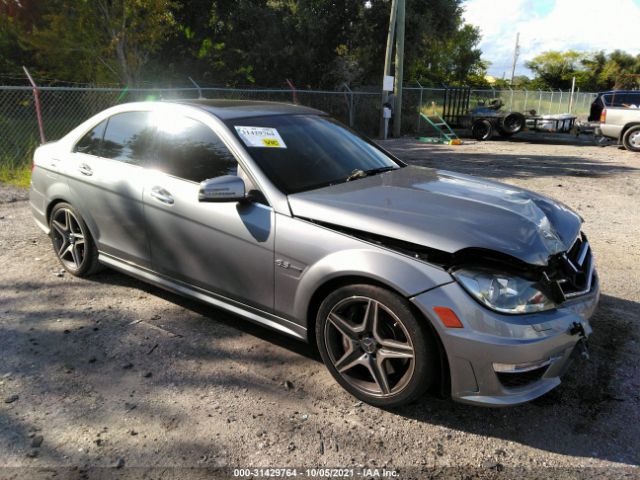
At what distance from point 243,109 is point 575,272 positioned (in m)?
2.50

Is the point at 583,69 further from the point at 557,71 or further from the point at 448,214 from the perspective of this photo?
the point at 448,214

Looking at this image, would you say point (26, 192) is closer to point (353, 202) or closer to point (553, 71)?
point (353, 202)

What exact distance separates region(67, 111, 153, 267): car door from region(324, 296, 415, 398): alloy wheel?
1696 millimetres

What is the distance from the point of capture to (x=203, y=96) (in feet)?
49.4

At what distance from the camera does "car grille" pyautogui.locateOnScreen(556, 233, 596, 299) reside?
8.95 feet

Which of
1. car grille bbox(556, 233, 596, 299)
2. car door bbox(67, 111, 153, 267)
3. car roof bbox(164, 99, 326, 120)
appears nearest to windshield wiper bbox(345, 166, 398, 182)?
car roof bbox(164, 99, 326, 120)

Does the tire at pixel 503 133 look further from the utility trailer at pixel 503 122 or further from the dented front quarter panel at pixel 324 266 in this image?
the dented front quarter panel at pixel 324 266

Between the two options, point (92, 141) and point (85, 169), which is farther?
point (92, 141)

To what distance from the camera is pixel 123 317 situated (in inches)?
152

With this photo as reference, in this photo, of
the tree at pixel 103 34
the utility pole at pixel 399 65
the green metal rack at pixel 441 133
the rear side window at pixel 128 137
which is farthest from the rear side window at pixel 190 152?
the utility pole at pixel 399 65

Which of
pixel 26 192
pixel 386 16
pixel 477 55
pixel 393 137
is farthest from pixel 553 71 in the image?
pixel 26 192

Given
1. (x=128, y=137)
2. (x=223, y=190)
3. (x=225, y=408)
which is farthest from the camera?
(x=128, y=137)

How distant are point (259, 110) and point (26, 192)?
5853 millimetres

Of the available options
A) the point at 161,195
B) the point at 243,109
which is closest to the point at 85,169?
the point at 161,195
